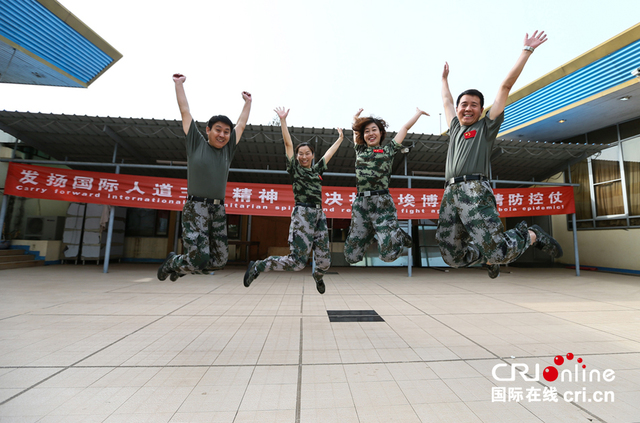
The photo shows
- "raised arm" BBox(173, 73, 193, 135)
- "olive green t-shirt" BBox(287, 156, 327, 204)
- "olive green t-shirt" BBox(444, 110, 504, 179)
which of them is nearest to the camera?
"olive green t-shirt" BBox(444, 110, 504, 179)

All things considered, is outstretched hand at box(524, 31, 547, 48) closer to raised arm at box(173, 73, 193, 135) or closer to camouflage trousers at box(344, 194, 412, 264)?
camouflage trousers at box(344, 194, 412, 264)

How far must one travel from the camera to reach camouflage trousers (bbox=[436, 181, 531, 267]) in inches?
106

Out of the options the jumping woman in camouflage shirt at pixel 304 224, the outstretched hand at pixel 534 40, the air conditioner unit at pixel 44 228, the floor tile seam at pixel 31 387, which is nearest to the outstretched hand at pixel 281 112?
the jumping woman in camouflage shirt at pixel 304 224

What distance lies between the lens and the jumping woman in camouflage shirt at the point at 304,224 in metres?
3.45

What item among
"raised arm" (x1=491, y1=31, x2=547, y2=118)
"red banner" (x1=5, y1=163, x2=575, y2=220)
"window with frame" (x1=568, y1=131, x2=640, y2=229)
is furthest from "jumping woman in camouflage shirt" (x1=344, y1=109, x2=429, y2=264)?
"window with frame" (x1=568, y1=131, x2=640, y2=229)

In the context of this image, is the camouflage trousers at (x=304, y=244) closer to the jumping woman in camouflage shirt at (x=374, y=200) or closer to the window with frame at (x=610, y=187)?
the jumping woman in camouflage shirt at (x=374, y=200)

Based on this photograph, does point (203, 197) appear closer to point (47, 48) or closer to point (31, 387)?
point (31, 387)

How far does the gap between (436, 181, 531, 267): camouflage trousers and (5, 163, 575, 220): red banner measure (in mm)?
5942

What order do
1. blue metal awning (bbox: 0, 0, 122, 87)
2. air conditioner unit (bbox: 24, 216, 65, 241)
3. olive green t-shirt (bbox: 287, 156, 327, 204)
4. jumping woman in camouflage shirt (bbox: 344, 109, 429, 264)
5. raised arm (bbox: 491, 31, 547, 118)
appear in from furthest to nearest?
air conditioner unit (bbox: 24, 216, 65, 241) < blue metal awning (bbox: 0, 0, 122, 87) < olive green t-shirt (bbox: 287, 156, 327, 204) < jumping woman in camouflage shirt (bbox: 344, 109, 429, 264) < raised arm (bbox: 491, 31, 547, 118)

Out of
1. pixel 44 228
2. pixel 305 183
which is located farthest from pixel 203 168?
pixel 44 228

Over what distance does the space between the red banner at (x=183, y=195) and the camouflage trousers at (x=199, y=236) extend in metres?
5.83

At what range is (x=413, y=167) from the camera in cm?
1255

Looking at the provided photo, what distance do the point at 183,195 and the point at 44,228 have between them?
7.70 metres

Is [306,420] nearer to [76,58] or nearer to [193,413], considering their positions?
[193,413]
